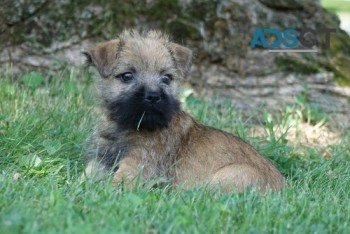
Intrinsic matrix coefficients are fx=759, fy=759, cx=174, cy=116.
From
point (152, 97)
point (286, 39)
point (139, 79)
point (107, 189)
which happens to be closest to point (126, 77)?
point (139, 79)

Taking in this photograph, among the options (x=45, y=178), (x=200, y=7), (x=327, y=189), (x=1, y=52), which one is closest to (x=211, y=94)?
(x=200, y=7)

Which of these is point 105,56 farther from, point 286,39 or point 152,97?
point 286,39

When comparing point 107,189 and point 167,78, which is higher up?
point 167,78

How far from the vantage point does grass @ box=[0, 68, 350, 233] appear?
13.8 feet

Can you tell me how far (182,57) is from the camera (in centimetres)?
605

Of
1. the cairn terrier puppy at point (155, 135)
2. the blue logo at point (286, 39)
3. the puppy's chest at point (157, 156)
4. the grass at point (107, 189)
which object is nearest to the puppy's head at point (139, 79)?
the cairn terrier puppy at point (155, 135)

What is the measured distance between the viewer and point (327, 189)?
5859 millimetres

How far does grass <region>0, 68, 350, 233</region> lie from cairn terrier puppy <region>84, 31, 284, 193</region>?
307mm

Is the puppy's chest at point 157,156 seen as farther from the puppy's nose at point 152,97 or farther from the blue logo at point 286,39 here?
the blue logo at point 286,39

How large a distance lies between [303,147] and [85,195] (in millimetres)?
3315

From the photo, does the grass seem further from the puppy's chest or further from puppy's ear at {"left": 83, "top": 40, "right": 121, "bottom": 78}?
puppy's ear at {"left": 83, "top": 40, "right": 121, "bottom": 78}

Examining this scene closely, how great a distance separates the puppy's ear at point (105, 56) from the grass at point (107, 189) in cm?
77

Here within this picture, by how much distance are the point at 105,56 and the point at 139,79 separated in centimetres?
33

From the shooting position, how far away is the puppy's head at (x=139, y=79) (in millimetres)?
5531
